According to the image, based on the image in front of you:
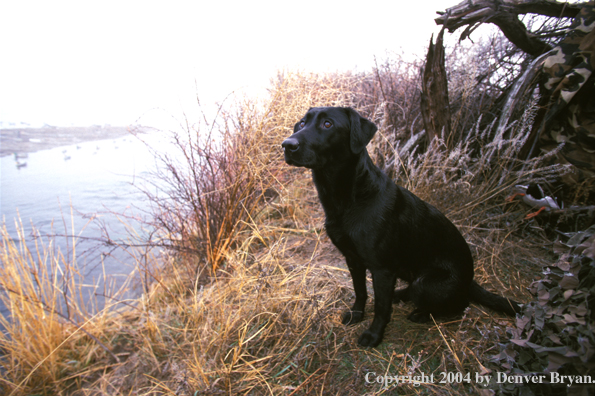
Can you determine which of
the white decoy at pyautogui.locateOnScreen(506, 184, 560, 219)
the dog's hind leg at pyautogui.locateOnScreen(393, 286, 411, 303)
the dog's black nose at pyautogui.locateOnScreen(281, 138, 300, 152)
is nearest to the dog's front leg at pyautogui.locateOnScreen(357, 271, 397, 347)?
the dog's hind leg at pyautogui.locateOnScreen(393, 286, 411, 303)

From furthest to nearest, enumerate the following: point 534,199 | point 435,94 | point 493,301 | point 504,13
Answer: point 435,94
point 504,13
point 534,199
point 493,301

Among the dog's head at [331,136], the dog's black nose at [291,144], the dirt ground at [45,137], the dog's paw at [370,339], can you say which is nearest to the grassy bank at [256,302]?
the dog's paw at [370,339]

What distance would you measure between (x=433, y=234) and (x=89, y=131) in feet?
31.6

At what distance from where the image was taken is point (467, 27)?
270 centimetres

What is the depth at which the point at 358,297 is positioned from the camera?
1878mm

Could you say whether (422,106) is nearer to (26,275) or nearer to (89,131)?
(26,275)

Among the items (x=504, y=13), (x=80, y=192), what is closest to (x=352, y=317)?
(x=504, y=13)

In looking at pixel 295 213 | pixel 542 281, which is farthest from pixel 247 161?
pixel 542 281

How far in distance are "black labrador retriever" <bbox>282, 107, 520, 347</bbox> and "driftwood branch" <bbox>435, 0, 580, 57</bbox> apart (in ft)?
5.77

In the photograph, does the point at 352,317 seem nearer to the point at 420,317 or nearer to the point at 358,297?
the point at 358,297

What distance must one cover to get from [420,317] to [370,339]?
37 cm

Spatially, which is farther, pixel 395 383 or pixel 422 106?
pixel 422 106

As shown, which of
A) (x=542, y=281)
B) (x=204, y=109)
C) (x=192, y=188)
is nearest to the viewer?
(x=542, y=281)

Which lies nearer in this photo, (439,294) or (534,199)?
(439,294)
